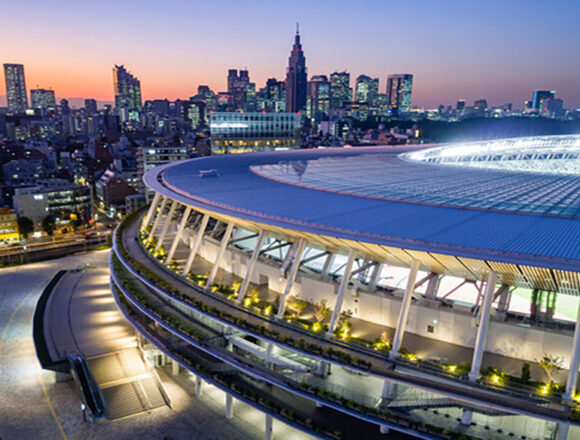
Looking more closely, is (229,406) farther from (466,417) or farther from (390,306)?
(466,417)

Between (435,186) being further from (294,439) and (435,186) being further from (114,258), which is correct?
(114,258)

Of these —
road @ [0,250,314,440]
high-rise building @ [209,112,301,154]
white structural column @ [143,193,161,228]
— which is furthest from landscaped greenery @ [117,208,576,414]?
high-rise building @ [209,112,301,154]

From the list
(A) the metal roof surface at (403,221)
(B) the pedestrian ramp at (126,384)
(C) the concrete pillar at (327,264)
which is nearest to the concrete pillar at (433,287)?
(A) the metal roof surface at (403,221)

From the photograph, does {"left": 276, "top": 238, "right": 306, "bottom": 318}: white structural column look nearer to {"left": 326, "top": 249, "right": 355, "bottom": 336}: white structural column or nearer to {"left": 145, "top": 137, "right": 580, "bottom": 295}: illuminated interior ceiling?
{"left": 145, "top": 137, "right": 580, "bottom": 295}: illuminated interior ceiling

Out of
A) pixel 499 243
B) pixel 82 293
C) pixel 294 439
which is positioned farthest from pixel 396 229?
pixel 82 293

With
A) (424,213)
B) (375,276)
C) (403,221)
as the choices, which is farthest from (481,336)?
(424,213)
